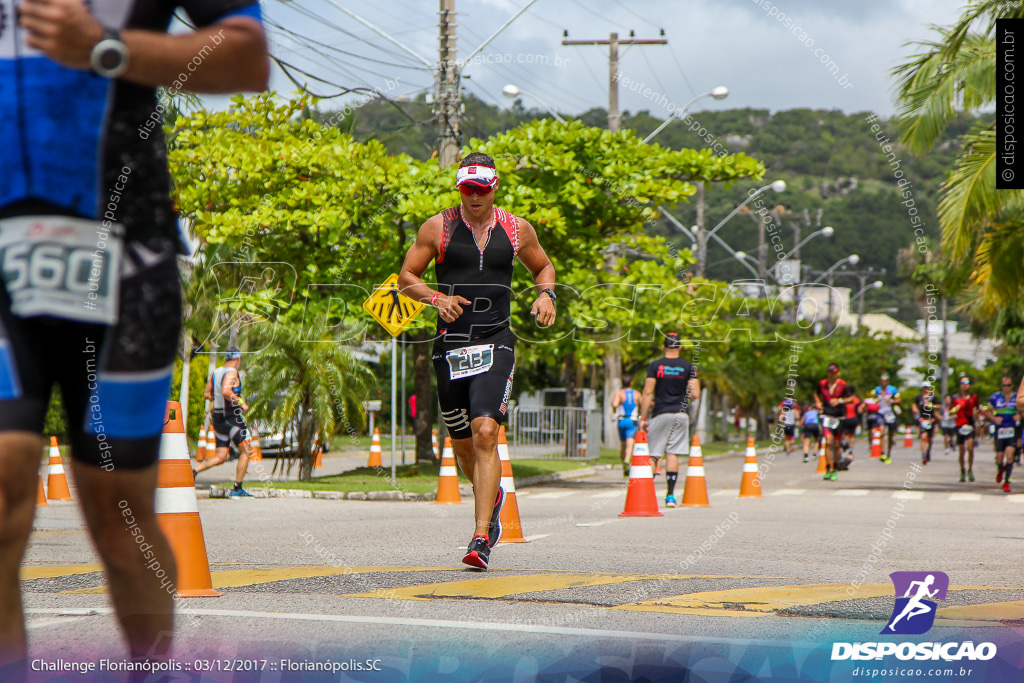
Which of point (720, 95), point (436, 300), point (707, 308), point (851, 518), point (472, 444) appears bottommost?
point (851, 518)

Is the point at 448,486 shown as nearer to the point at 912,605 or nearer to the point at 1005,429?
the point at 1005,429

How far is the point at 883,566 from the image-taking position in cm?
720

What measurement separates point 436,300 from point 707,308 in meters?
26.4

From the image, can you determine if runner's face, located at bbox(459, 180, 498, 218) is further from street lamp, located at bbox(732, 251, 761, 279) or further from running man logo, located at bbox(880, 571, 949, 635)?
street lamp, located at bbox(732, 251, 761, 279)

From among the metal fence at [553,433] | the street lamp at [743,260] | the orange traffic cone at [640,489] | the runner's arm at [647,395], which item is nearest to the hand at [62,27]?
the orange traffic cone at [640,489]

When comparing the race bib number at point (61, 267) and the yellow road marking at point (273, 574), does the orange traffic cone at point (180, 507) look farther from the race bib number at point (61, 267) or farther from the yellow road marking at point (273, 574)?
the race bib number at point (61, 267)

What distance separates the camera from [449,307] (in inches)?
240

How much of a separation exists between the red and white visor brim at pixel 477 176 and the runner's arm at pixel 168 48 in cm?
401

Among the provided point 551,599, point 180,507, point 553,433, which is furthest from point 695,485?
point 553,433

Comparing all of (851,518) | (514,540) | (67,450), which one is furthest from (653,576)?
(851,518)

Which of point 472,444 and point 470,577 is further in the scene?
point 472,444

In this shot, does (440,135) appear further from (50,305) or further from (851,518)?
(50,305)

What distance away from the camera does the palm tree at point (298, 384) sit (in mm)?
18688

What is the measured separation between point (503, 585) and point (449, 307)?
4.72 ft
